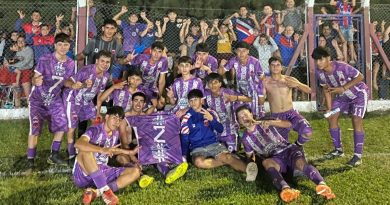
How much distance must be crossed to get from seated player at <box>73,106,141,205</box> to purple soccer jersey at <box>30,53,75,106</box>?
142 cm

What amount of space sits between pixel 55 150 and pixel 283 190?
346cm

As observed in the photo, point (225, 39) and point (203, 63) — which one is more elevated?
point (225, 39)

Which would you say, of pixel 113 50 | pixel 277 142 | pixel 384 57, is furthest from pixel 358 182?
pixel 384 57

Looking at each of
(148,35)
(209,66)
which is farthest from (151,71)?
(148,35)

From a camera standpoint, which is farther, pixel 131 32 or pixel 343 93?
pixel 131 32

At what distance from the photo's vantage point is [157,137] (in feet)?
19.4

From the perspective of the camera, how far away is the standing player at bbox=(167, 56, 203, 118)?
6.52 metres

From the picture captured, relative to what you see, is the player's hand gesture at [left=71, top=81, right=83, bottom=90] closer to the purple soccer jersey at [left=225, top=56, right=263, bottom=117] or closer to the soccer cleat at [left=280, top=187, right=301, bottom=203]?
the purple soccer jersey at [left=225, top=56, right=263, bottom=117]

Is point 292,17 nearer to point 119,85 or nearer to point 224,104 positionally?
point 224,104

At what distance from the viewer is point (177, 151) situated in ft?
19.3

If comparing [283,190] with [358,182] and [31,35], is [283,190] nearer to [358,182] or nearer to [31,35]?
[358,182]

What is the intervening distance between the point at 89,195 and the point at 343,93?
411cm

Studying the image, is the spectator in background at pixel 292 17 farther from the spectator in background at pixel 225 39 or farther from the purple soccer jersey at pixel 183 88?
the purple soccer jersey at pixel 183 88

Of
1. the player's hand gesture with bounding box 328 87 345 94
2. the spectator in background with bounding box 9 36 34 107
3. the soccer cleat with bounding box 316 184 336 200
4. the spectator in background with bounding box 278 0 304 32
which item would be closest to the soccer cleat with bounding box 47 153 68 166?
the soccer cleat with bounding box 316 184 336 200
